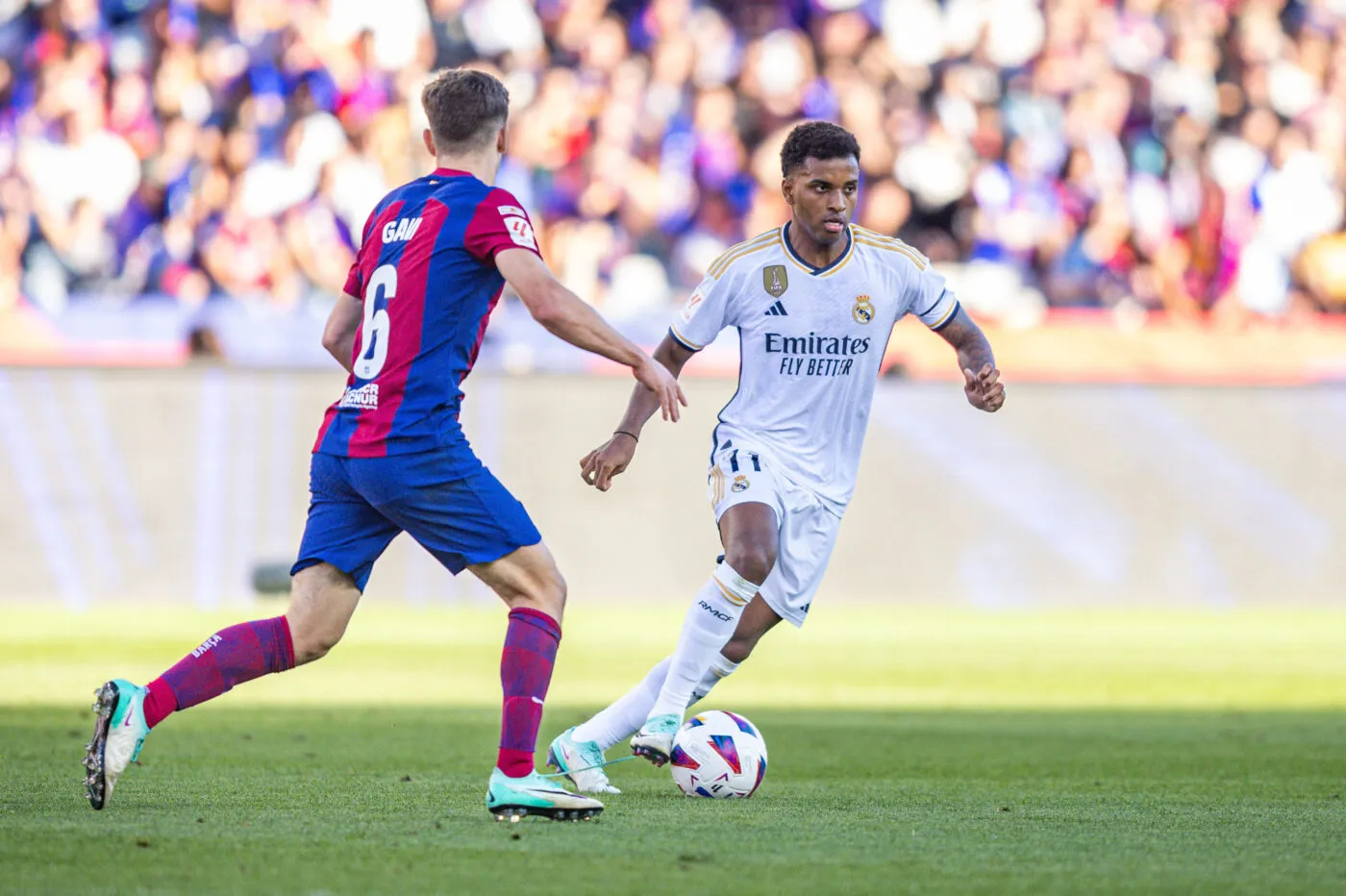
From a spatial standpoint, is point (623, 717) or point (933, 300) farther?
point (933, 300)

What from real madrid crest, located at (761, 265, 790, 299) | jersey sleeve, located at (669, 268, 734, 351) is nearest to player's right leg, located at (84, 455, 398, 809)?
jersey sleeve, located at (669, 268, 734, 351)

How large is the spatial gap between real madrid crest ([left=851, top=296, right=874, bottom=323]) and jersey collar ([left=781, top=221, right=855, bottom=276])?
15 cm

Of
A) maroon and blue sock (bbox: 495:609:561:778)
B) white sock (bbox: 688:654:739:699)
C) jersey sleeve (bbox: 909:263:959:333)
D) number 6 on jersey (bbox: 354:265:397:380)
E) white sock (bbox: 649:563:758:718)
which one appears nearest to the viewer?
maroon and blue sock (bbox: 495:609:561:778)

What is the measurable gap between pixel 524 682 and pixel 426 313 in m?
1.10

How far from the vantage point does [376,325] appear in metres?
5.85

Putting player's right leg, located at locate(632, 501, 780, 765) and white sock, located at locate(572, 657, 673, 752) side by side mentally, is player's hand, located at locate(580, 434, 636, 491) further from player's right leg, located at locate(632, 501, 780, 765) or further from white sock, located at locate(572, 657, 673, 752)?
white sock, located at locate(572, 657, 673, 752)

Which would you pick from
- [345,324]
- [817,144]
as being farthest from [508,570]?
[817,144]

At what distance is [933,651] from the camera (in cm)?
1347

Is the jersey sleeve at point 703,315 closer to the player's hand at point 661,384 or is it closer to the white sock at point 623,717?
the white sock at point 623,717

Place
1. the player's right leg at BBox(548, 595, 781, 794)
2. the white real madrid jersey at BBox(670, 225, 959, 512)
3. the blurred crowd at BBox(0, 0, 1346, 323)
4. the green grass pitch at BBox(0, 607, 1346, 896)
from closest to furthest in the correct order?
the green grass pitch at BBox(0, 607, 1346, 896) < the player's right leg at BBox(548, 595, 781, 794) < the white real madrid jersey at BBox(670, 225, 959, 512) < the blurred crowd at BBox(0, 0, 1346, 323)

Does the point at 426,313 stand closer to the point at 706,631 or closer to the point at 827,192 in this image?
the point at 706,631

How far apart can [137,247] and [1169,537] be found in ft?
30.1

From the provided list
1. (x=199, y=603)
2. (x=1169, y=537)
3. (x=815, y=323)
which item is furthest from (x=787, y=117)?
(x=815, y=323)

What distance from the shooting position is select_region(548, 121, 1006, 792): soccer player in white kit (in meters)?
7.11
